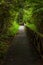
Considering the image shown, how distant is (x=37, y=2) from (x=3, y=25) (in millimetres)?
6856

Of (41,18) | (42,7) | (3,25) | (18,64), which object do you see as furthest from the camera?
(3,25)

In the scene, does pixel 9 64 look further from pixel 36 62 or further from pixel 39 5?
pixel 39 5

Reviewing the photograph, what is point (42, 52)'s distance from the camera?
968 cm

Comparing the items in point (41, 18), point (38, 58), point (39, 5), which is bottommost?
point (38, 58)

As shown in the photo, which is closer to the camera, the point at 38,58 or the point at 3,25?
the point at 38,58

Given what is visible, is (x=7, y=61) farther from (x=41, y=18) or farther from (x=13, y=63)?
(x=41, y=18)

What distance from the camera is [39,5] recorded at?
48.2 ft

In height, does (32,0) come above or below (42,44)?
above

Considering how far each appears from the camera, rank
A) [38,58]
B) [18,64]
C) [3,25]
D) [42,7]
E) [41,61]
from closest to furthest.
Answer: [18,64], [41,61], [38,58], [42,7], [3,25]

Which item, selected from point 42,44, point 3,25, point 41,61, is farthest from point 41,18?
point 41,61

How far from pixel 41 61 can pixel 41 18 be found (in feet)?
26.3

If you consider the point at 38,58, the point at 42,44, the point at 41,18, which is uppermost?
the point at 41,18

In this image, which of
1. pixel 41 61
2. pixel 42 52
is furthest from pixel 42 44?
pixel 41 61

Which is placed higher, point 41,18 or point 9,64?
point 41,18
